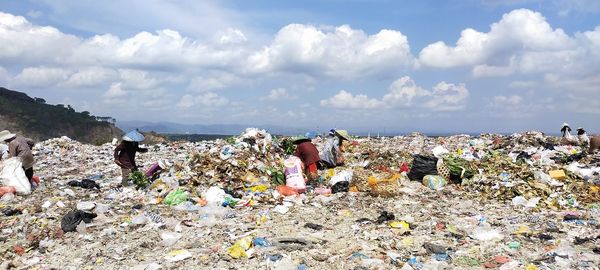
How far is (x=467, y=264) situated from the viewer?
4898mm

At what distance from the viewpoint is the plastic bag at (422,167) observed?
362 inches

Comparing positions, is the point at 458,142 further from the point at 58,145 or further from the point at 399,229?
the point at 58,145

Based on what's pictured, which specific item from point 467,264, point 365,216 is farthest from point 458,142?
point 467,264

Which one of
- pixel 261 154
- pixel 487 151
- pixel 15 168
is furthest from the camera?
pixel 487 151

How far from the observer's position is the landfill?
5102 mm

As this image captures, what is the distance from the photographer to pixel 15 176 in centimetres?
835

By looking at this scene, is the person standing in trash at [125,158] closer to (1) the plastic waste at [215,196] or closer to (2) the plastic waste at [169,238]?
(1) the plastic waste at [215,196]

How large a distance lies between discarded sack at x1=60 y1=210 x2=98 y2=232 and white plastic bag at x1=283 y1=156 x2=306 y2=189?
348 cm

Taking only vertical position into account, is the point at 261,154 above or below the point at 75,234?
above

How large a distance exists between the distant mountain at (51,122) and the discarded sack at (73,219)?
49.8m

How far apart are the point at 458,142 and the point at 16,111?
56.3 m

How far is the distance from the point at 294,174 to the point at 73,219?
12.6 feet

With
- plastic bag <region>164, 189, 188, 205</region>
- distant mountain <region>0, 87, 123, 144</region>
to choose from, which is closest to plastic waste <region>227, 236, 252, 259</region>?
plastic bag <region>164, 189, 188, 205</region>

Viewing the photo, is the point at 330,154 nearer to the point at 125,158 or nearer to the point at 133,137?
the point at 133,137
